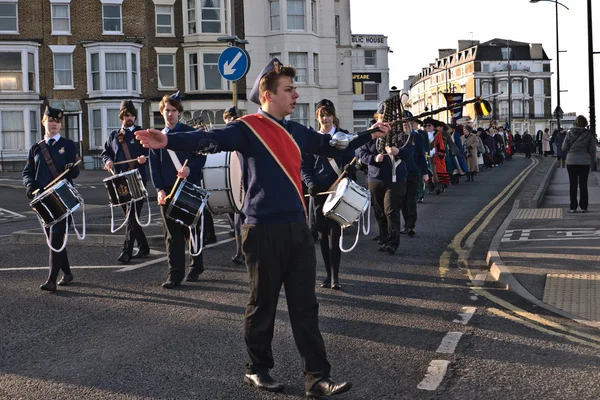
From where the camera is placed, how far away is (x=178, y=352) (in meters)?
6.48

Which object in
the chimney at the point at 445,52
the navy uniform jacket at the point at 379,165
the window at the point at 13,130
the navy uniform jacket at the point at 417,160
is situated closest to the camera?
the navy uniform jacket at the point at 379,165

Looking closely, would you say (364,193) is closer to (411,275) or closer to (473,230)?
(411,275)

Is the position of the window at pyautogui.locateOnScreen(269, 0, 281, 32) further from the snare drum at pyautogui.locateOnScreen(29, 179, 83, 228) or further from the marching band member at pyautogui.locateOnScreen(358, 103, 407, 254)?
the snare drum at pyautogui.locateOnScreen(29, 179, 83, 228)

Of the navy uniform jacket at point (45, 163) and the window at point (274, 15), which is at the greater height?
the window at point (274, 15)

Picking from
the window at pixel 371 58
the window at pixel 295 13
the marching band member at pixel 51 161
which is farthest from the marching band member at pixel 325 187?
the window at pixel 371 58

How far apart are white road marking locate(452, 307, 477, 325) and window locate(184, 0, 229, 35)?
41.1 meters

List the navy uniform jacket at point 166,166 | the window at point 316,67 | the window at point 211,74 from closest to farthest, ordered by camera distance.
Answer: the navy uniform jacket at point 166,166 → the window at point 211,74 → the window at point 316,67

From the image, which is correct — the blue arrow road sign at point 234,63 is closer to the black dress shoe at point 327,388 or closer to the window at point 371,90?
the black dress shoe at point 327,388

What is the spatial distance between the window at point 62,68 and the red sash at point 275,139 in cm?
4213

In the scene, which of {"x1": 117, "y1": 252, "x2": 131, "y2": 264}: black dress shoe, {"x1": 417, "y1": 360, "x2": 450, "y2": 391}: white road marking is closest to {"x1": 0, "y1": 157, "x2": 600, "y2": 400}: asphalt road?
{"x1": 417, "y1": 360, "x2": 450, "y2": 391}: white road marking

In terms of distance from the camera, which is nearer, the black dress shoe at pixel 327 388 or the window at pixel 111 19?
the black dress shoe at pixel 327 388

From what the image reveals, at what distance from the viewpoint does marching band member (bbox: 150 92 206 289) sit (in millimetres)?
9461

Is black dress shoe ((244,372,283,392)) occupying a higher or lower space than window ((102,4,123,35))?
lower

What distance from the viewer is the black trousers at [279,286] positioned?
5.43 m
